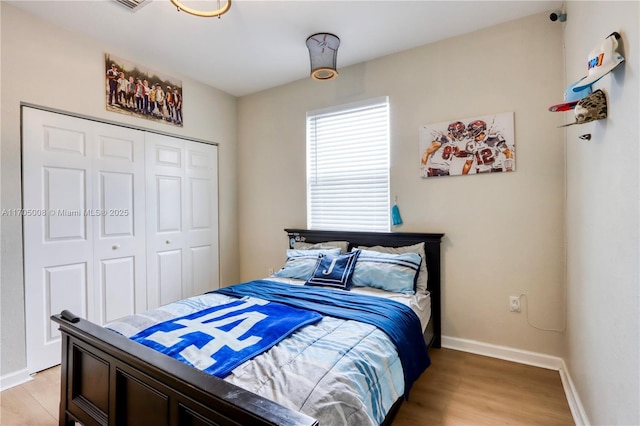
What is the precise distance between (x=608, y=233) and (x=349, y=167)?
2171mm

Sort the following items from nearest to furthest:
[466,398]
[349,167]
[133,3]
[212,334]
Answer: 1. [212,334]
2. [466,398]
3. [133,3]
4. [349,167]

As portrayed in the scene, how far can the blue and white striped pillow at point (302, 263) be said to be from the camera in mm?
2729

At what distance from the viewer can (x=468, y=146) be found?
2555mm

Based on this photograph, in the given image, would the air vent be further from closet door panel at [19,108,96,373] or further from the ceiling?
closet door panel at [19,108,96,373]

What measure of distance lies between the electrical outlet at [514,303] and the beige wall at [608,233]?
0.46m

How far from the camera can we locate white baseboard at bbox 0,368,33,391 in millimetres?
2156

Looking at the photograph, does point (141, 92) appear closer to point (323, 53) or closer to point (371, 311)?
point (323, 53)

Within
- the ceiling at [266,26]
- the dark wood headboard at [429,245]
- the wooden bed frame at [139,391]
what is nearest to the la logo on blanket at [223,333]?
the wooden bed frame at [139,391]

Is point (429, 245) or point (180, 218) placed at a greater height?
point (180, 218)

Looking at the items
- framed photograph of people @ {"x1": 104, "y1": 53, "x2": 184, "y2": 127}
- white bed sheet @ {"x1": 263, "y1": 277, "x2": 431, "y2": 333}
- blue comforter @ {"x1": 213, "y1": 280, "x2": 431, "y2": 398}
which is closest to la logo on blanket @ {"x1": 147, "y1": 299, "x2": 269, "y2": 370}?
blue comforter @ {"x1": 213, "y1": 280, "x2": 431, "y2": 398}

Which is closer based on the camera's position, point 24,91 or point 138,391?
point 138,391

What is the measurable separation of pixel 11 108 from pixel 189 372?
8.15ft

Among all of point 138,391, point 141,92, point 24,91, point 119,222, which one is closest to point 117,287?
point 119,222

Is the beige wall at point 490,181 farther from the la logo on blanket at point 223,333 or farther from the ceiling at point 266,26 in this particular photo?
the la logo on blanket at point 223,333
